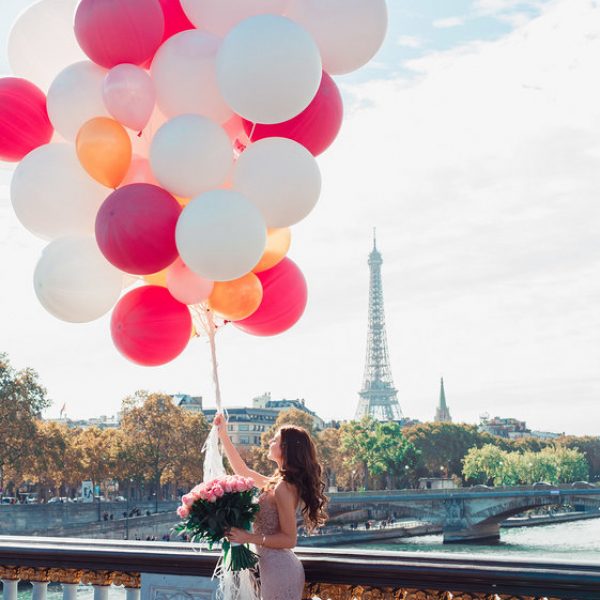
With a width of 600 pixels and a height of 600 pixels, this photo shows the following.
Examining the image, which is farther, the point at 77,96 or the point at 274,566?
the point at 77,96

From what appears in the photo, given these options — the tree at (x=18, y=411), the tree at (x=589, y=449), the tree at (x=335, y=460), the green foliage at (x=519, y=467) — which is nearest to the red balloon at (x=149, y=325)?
the tree at (x=18, y=411)

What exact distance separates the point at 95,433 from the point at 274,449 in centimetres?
4273

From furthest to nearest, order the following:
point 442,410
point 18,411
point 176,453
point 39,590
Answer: point 442,410
point 176,453
point 18,411
point 39,590

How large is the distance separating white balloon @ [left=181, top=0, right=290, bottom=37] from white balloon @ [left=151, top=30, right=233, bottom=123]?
0.20 feet

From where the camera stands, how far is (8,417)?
3294cm

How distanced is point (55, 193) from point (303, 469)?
5.34ft

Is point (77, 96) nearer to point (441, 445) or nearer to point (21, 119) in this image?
point (21, 119)

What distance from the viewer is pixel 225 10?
3.86 m

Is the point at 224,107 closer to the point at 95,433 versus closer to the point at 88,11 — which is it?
the point at 88,11

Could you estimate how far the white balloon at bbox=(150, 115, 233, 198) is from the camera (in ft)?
12.0

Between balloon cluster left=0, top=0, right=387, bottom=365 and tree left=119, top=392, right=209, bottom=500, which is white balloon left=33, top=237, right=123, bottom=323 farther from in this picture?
tree left=119, top=392, right=209, bottom=500

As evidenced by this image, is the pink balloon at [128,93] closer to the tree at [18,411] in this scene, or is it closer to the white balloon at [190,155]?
the white balloon at [190,155]

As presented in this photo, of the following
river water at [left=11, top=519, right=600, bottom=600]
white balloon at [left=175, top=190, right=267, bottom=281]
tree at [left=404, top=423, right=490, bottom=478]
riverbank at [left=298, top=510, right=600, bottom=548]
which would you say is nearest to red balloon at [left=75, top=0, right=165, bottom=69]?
white balloon at [left=175, top=190, right=267, bottom=281]

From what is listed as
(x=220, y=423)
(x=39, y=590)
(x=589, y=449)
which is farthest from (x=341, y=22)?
(x=589, y=449)
